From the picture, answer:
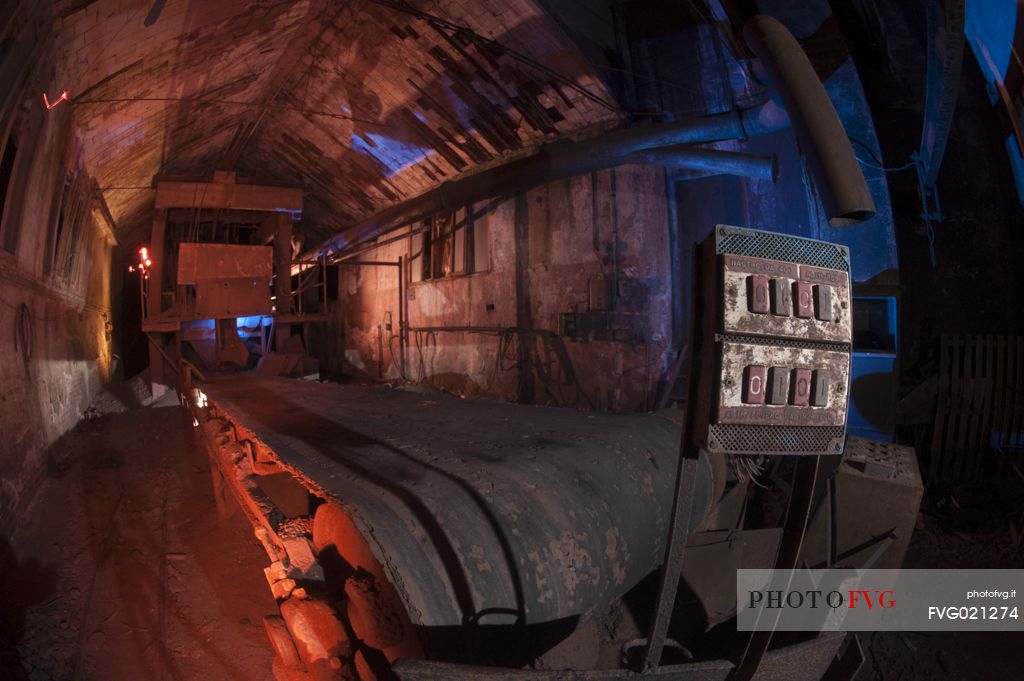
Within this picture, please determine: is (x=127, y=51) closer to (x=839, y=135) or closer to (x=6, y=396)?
(x=6, y=396)

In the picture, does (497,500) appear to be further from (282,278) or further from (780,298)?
(282,278)

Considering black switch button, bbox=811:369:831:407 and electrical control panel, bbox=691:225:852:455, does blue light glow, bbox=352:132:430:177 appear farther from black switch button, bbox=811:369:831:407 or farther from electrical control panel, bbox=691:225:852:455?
black switch button, bbox=811:369:831:407

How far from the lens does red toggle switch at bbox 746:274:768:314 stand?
1461mm

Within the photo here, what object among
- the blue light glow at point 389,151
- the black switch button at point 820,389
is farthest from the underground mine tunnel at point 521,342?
the blue light glow at point 389,151

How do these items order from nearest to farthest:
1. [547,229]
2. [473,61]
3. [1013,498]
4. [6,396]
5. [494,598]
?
[494,598], [6,396], [1013,498], [473,61], [547,229]

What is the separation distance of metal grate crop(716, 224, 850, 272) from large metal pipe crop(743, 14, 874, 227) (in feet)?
3.18

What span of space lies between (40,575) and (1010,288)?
1124cm

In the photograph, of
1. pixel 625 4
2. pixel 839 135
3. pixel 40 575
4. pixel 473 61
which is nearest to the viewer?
pixel 839 135

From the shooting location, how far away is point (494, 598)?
1.82 meters

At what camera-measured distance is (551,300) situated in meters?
9.73

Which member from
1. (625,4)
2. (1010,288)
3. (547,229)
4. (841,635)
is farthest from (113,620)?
(1010,288)

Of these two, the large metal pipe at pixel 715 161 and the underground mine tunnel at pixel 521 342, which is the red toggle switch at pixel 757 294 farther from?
the large metal pipe at pixel 715 161

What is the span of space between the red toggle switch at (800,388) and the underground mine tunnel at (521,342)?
3 centimetres

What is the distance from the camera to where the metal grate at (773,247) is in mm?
1481
